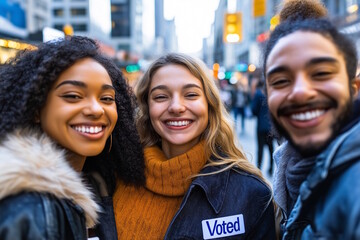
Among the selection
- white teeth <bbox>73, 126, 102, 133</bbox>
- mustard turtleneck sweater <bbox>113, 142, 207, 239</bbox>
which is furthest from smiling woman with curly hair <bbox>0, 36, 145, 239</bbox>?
mustard turtleneck sweater <bbox>113, 142, 207, 239</bbox>

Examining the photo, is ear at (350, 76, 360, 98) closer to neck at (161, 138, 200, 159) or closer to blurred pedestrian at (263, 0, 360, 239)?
blurred pedestrian at (263, 0, 360, 239)

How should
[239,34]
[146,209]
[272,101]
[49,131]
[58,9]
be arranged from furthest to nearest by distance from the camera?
1. [58,9]
2. [239,34]
3. [146,209]
4. [49,131]
5. [272,101]

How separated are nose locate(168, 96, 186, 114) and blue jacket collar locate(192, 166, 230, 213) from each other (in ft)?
1.57

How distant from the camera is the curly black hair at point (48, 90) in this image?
1788mm

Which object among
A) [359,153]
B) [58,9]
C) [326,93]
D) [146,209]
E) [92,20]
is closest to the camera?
[359,153]

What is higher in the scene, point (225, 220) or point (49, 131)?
point (49, 131)

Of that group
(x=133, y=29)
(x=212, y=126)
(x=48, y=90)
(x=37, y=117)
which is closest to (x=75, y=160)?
(x=37, y=117)

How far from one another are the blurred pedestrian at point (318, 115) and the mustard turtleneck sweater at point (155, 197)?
0.93 m

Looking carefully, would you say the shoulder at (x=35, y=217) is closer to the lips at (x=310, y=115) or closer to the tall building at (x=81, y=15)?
the lips at (x=310, y=115)

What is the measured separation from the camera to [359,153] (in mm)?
1171

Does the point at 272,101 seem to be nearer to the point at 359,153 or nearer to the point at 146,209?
the point at 359,153

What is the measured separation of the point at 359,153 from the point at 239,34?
34.7 feet

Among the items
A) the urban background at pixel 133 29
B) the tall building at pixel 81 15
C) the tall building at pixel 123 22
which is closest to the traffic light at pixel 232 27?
the urban background at pixel 133 29

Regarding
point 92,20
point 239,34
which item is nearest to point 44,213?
point 239,34
